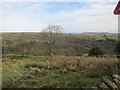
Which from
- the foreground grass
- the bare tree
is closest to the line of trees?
the bare tree

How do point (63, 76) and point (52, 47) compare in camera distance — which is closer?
point (63, 76)

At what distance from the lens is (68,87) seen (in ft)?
16.3

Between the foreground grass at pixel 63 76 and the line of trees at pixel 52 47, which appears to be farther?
the line of trees at pixel 52 47

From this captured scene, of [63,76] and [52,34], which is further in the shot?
[52,34]

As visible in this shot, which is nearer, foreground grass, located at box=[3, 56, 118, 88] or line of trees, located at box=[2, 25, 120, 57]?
foreground grass, located at box=[3, 56, 118, 88]

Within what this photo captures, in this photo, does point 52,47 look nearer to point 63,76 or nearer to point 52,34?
point 52,34

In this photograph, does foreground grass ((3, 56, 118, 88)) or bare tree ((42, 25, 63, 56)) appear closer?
foreground grass ((3, 56, 118, 88))

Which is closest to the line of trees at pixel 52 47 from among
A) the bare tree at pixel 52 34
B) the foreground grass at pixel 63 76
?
the bare tree at pixel 52 34

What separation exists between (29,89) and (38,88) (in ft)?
1.04

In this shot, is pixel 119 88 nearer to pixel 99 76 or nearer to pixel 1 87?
pixel 99 76

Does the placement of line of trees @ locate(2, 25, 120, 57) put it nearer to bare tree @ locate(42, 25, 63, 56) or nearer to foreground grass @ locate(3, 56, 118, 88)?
bare tree @ locate(42, 25, 63, 56)

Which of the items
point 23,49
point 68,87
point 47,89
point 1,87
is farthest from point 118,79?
point 23,49

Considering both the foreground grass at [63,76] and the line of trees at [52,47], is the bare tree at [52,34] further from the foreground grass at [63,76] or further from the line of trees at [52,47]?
the foreground grass at [63,76]

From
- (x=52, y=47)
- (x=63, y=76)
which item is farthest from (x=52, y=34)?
(x=63, y=76)
